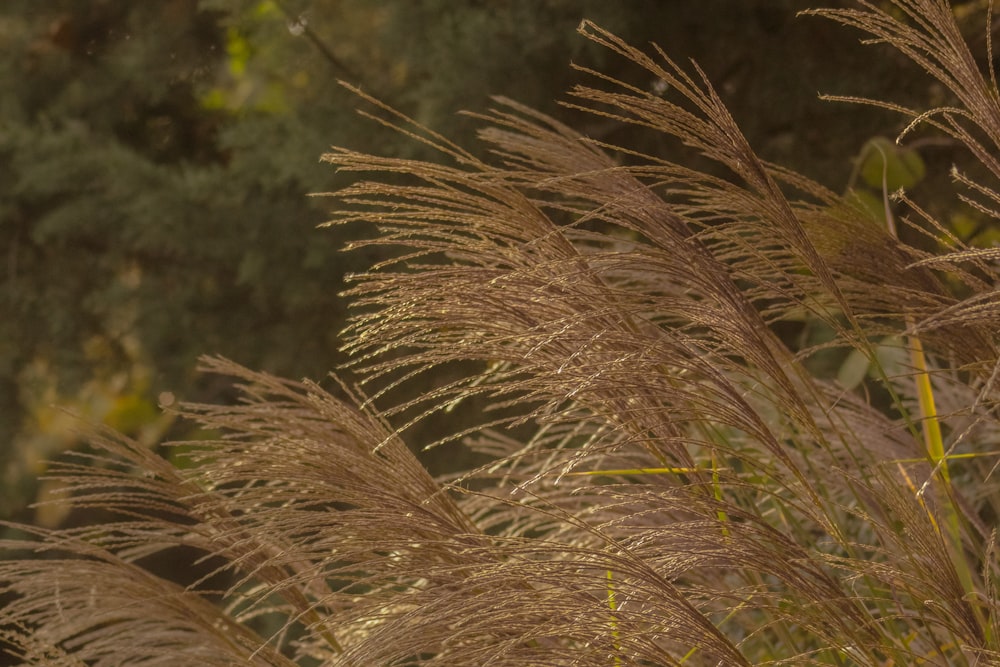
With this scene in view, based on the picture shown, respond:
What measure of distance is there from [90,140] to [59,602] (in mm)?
3433

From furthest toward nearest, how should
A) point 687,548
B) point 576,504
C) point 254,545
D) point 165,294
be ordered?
1. point 165,294
2. point 576,504
3. point 254,545
4. point 687,548

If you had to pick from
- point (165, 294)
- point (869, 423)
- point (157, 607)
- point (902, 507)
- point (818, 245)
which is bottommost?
point (165, 294)

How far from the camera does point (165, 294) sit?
4.46 meters

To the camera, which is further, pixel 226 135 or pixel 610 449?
pixel 226 135

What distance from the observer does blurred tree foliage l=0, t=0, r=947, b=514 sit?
12.0 feet

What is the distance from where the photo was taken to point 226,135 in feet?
13.9

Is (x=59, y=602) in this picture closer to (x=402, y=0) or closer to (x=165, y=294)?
(x=402, y=0)

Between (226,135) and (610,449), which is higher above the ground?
(610,449)

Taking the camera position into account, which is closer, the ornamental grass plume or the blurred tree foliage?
the ornamental grass plume

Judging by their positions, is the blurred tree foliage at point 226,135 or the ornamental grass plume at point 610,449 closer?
the ornamental grass plume at point 610,449

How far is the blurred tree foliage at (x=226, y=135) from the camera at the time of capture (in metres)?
3.64

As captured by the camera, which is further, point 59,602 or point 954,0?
point 954,0

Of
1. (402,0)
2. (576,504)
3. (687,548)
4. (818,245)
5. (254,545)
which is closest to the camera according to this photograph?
(687,548)

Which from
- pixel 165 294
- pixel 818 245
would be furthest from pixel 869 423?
pixel 165 294
